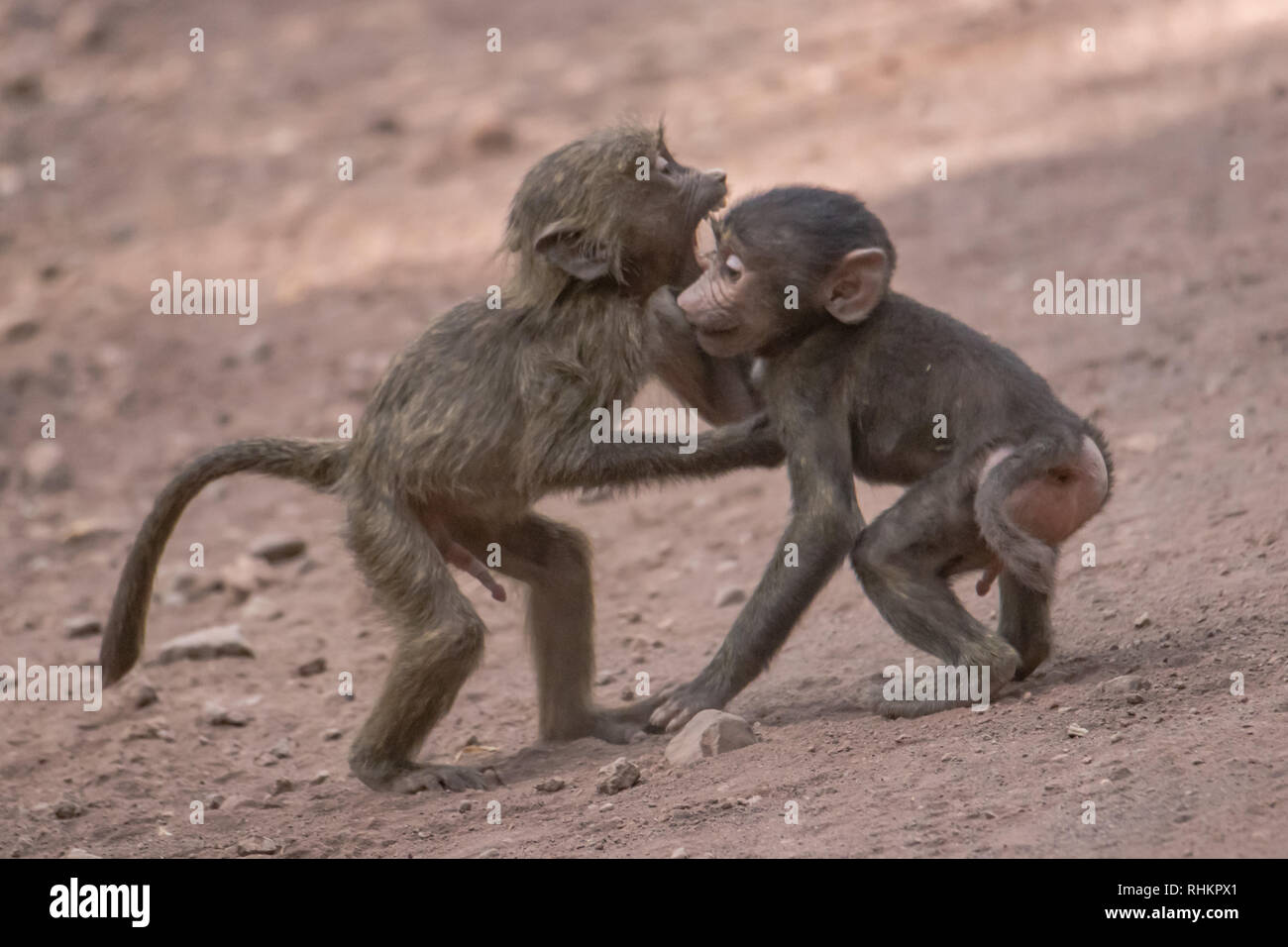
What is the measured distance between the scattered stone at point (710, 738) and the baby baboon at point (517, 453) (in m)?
0.56

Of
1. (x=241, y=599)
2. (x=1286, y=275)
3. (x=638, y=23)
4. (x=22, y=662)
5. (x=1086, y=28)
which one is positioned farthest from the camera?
(x=638, y=23)

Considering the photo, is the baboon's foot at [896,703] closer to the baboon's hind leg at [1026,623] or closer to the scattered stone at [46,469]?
the baboon's hind leg at [1026,623]

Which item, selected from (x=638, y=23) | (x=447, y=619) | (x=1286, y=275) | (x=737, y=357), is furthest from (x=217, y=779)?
(x=638, y=23)

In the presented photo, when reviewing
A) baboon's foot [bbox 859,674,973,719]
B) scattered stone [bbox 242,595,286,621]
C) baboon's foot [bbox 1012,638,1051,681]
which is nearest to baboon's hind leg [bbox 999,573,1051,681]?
baboon's foot [bbox 1012,638,1051,681]

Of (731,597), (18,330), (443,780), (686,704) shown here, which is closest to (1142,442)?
(731,597)

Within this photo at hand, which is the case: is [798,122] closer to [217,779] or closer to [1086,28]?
[1086,28]

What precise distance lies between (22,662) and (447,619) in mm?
2337

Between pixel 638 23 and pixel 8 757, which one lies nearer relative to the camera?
pixel 8 757

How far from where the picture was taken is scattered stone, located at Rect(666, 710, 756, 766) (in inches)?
167

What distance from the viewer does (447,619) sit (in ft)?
14.6

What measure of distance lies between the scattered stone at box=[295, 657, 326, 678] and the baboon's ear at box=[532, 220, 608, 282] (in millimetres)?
1936

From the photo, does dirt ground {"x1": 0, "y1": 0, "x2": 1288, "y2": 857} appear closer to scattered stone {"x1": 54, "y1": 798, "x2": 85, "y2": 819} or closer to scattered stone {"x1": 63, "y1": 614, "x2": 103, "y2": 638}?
scattered stone {"x1": 54, "y1": 798, "x2": 85, "y2": 819}

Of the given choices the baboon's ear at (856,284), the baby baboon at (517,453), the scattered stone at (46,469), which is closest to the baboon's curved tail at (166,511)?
the baby baboon at (517,453)

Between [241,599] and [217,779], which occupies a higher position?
[241,599]
